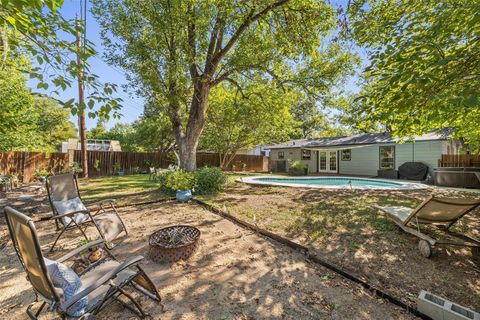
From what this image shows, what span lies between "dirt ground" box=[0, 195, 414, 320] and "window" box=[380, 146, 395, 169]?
13876 mm

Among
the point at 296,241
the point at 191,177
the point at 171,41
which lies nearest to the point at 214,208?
the point at 191,177

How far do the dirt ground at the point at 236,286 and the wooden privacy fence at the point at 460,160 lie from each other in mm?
12522

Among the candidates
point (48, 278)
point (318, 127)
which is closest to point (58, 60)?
point (48, 278)

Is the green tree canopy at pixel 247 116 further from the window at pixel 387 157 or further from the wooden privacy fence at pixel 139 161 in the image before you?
the window at pixel 387 157

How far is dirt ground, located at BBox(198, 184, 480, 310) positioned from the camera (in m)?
2.72

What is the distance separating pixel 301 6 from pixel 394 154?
11651mm

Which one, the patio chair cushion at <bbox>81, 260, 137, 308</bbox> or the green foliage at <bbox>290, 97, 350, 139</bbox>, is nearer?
the patio chair cushion at <bbox>81, 260, 137, 308</bbox>

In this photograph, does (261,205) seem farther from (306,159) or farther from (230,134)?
(306,159)

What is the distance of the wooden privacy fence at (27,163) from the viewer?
10.3 metres

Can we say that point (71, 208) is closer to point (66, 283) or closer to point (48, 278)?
point (66, 283)

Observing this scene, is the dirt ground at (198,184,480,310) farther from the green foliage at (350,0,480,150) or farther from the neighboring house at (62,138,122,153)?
the neighboring house at (62,138,122,153)

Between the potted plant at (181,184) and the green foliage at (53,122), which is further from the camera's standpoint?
the green foliage at (53,122)

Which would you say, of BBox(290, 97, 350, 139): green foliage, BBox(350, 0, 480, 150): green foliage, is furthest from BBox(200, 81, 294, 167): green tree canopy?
BBox(290, 97, 350, 139): green foliage

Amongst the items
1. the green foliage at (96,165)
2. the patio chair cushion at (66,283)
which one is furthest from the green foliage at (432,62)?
the green foliage at (96,165)
